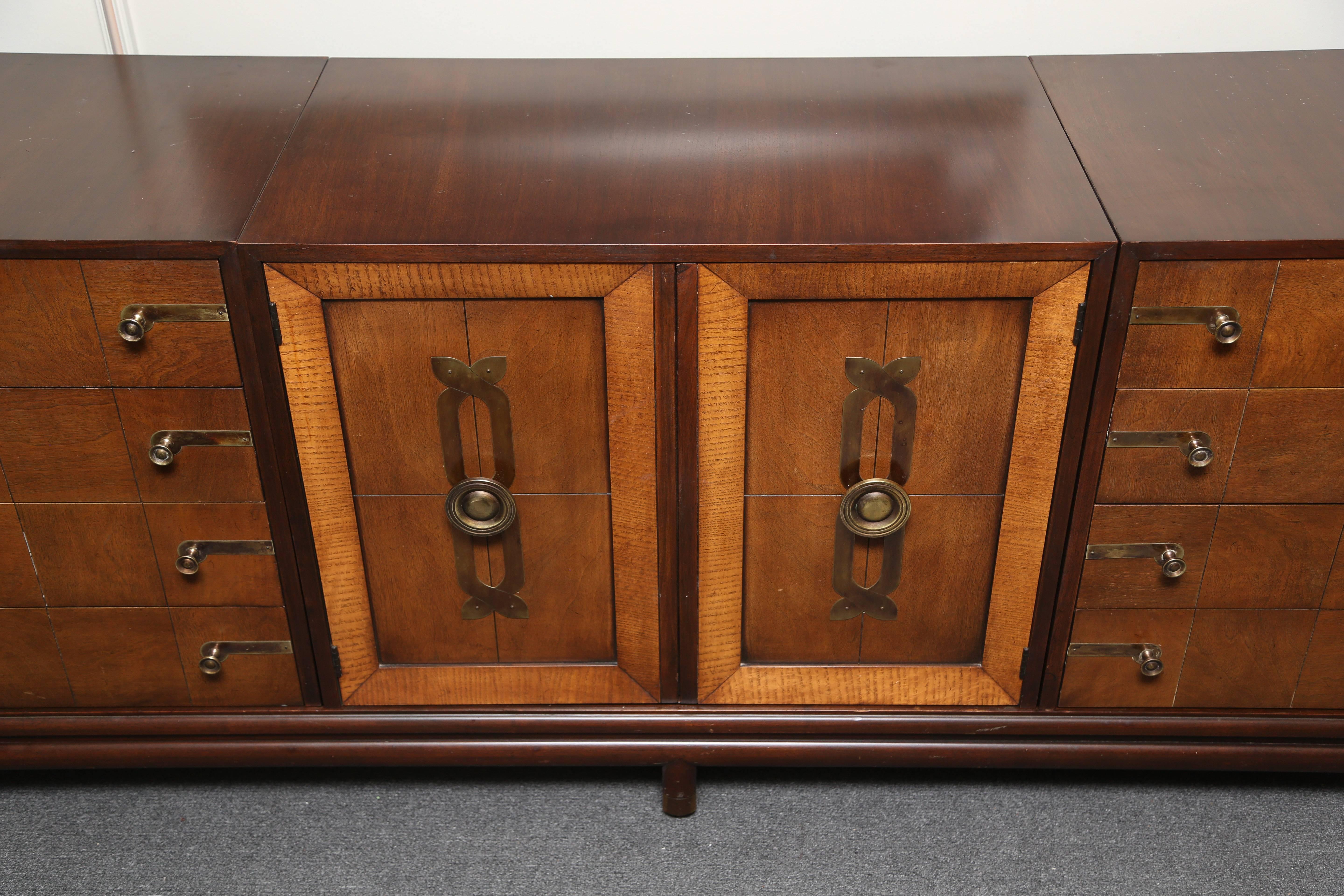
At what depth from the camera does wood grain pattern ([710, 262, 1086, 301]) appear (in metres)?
1.04

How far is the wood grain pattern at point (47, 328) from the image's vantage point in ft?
3.46

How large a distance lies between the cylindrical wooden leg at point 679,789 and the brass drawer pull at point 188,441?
0.63 meters

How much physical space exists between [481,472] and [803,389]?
→ 0.36 metres

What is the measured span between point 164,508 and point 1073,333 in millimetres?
976

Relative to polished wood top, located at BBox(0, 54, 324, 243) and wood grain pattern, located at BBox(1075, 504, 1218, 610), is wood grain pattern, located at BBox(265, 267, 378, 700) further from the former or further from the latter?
wood grain pattern, located at BBox(1075, 504, 1218, 610)

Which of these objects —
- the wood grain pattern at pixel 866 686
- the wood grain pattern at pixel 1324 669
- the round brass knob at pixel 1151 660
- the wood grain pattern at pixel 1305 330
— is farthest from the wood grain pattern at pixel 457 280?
the wood grain pattern at pixel 1324 669

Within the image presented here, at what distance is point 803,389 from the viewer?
→ 1.13 metres

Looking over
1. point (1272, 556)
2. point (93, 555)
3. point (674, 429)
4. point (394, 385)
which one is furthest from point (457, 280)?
point (1272, 556)

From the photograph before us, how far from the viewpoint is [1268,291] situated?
3.43 feet

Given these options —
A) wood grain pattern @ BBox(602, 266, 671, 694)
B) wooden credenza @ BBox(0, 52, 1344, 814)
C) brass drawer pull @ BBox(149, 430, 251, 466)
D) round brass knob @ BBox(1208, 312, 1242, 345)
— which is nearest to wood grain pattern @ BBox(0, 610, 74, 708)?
wooden credenza @ BBox(0, 52, 1344, 814)

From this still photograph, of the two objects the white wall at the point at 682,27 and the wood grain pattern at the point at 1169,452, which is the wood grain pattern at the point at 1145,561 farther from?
the white wall at the point at 682,27

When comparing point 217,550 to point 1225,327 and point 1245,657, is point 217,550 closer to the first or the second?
point 1225,327

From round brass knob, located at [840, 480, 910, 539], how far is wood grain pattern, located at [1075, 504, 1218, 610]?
0.21 meters

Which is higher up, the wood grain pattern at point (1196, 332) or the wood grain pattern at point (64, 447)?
the wood grain pattern at point (1196, 332)
